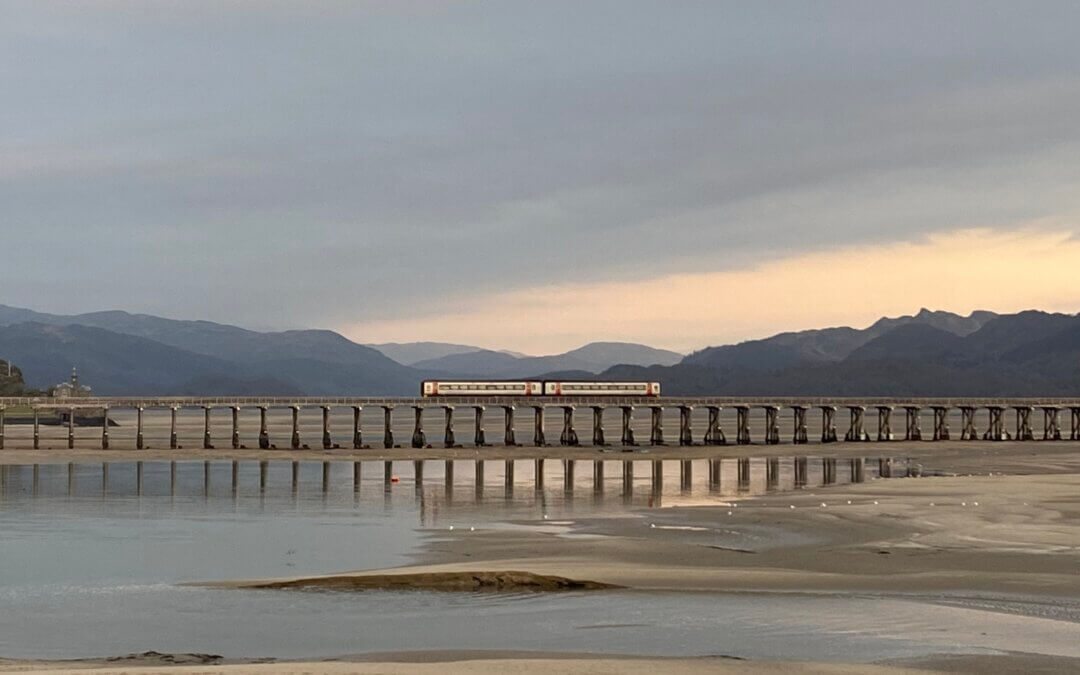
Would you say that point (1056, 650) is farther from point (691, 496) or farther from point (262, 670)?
point (691, 496)

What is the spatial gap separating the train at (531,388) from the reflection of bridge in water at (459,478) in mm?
15650

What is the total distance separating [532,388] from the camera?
381 ft

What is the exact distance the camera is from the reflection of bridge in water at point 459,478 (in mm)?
67500

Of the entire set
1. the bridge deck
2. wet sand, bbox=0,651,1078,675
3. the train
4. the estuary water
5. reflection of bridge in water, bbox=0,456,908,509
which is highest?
the train

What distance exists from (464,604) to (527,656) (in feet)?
24.1

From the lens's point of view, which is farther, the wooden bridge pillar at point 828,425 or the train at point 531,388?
the wooden bridge pillar at point 828,425

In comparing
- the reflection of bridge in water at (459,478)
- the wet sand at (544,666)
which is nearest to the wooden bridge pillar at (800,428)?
the reflection of bridge in water at (459,478)

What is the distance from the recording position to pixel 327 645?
25500 millimetres

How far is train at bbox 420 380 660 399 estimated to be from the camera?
114 m

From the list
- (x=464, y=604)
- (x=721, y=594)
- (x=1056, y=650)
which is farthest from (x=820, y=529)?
(x=1056, y=650)

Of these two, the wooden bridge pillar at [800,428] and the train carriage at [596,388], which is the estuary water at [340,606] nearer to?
the train carriage at [596,388]

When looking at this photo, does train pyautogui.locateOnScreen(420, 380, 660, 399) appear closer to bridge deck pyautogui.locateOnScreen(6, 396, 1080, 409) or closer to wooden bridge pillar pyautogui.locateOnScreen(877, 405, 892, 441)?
bridge deck pyautogui.locateOnScreen(6, 396, 1080, 409)

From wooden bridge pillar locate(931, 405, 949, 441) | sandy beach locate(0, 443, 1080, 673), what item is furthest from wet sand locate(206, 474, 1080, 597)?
wooden bridge pillar locate(931, 405, 949, 441)

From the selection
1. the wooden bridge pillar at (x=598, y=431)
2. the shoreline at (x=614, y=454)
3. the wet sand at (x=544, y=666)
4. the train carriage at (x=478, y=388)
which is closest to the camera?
the wet sand at (x=544, y=666)
